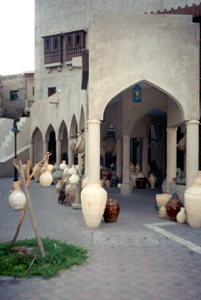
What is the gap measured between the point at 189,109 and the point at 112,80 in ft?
7.37

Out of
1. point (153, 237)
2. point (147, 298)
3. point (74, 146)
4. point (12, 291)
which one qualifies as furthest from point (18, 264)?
point (74, 146)

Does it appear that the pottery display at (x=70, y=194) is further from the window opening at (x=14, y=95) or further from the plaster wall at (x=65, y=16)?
the window opening at (x=14, y=95)

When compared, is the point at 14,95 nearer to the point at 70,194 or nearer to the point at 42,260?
the point at 70,194

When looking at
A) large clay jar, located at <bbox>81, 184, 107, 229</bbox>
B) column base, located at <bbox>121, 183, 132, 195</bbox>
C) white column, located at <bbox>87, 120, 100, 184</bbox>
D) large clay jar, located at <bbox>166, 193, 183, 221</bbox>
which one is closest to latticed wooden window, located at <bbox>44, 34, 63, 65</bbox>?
column base, located at <bbox>121, 183, 132, 195</bbox>

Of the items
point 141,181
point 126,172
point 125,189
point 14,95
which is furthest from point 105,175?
point 14,95

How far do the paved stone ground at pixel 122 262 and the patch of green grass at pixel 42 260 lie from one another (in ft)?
0.41

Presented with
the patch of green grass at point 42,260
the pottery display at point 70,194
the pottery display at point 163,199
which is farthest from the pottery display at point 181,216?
the pottery display at point 70,194

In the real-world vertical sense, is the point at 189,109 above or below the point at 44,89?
below

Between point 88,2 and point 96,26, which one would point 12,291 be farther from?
point 88,2

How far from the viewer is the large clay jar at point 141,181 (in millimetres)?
14891

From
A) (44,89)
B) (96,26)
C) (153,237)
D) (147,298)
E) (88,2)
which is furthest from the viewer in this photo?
(44,89)

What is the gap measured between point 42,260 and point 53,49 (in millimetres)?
21610

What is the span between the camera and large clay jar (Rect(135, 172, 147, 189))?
14.9 m

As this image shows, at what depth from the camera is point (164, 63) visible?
25.3ft
